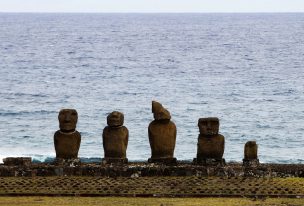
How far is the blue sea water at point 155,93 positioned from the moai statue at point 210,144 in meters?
19.7

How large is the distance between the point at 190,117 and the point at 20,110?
33.3ft

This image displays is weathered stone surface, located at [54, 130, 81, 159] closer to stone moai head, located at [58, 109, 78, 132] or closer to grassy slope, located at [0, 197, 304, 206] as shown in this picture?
stone moai head, located at [58, 109, 78, 132]

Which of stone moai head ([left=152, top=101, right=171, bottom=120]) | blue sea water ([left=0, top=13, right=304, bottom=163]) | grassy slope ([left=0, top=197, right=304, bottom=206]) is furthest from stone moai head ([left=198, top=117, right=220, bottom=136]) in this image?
blue sea water ([left=0, top=13, right=304, bottom=163])

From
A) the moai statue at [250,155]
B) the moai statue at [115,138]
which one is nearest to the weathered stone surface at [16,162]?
the moai statue at [115,138]

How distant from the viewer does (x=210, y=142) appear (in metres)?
20.6

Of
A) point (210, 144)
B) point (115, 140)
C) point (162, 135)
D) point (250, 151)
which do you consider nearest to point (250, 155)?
point (250, 151)

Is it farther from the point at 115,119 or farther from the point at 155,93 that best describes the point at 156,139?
the point at 155,93

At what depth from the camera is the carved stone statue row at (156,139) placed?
67.4 feet

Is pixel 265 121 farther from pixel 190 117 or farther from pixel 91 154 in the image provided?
pixel 91 154

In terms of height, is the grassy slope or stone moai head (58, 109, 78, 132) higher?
stone moai head (58, 109, 78, 132)

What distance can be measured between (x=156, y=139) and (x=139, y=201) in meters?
2.94

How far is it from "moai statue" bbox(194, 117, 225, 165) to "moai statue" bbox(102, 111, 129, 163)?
1.60 m

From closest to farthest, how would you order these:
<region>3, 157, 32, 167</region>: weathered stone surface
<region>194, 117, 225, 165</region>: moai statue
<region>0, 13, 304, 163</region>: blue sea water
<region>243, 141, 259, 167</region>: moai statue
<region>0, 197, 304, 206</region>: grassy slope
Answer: <region>0, 197, 304, 206</region>: grassy slope
<region>243, 141, 259, 167</region>: moai statue
<region>194, 117, 225, 165</region>: moai statue
<region>3, 157, 32, 167</region>: weathered stone surface
<region>0, 13, 304, 163</region>: blue sea water

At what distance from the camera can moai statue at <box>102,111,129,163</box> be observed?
20.6 metres
